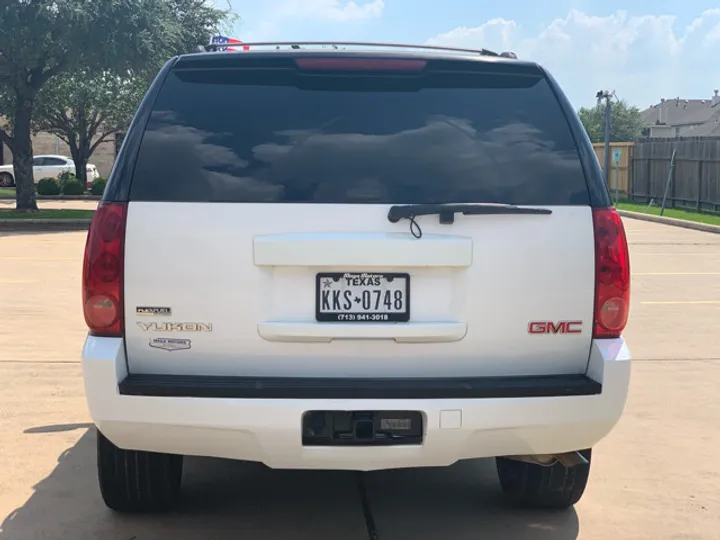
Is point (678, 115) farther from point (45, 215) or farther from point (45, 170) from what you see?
point (45, 215)

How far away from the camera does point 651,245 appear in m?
18.4

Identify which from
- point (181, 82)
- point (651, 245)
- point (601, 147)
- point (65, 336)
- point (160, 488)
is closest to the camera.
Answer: point (181, 82)

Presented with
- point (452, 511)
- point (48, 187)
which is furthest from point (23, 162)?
point (452, 511)

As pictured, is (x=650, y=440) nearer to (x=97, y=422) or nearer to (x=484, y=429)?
(x=484, y=429)

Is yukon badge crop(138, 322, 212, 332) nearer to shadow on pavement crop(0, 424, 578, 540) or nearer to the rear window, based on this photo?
the rear window

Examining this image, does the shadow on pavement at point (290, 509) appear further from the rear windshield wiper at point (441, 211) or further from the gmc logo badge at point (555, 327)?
the rear windshield wiper at point (441, 211)

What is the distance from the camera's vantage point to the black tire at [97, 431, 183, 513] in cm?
408

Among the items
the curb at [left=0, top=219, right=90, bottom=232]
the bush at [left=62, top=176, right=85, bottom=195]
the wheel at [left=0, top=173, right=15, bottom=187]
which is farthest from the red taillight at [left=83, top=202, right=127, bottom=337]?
the wheel at [left=0, top=173, right=15, bottom=187]

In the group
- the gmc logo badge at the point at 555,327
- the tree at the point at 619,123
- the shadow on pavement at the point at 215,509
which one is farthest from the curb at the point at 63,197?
the tree at the point at 619,123

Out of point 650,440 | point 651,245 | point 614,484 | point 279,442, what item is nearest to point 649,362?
point 650,440

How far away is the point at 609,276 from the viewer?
364cm

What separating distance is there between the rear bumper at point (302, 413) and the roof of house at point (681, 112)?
9860 centimetres

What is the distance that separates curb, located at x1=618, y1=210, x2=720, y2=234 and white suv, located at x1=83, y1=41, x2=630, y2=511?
62.9ft

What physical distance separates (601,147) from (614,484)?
3623cm
